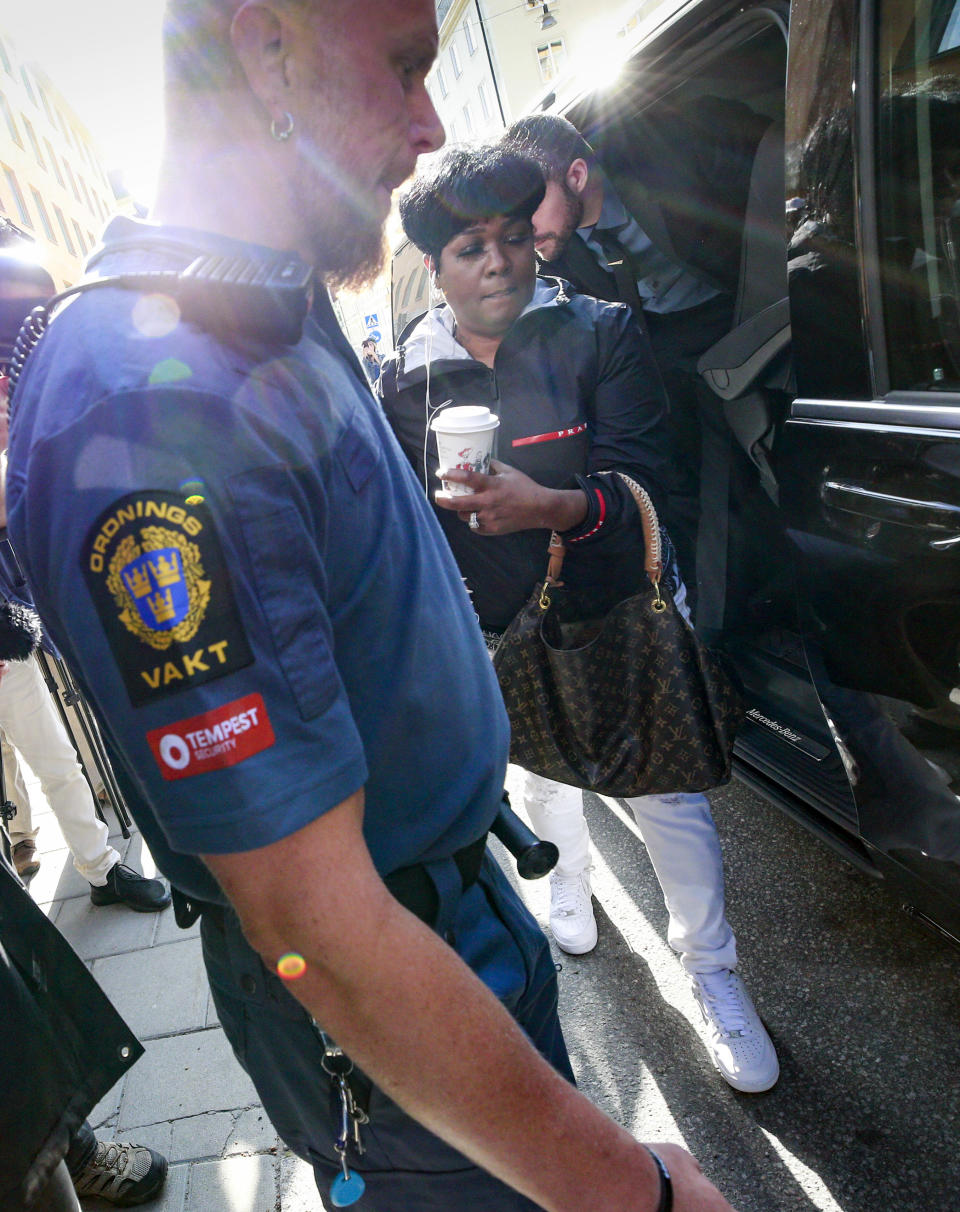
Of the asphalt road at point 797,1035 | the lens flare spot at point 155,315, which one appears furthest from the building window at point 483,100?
the lens flare spot at point 155,315

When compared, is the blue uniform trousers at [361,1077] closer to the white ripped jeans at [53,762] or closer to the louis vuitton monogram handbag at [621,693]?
the louis vuitton monogram handbag at [621,693]

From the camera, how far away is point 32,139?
28.7 meters

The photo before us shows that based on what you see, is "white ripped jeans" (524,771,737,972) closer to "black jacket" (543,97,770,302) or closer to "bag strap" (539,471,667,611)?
"bag strap" (539,471,667,611)

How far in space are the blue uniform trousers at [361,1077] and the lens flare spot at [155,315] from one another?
63cm

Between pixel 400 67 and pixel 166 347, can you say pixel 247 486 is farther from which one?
pixel 400 67

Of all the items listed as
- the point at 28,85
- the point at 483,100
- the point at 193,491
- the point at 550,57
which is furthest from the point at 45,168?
the point at 193,491

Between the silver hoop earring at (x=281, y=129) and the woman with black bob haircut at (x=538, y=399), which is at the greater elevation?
the silver hoop earring at (x=281, y=129)

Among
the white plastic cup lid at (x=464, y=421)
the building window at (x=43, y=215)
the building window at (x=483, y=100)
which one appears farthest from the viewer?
the building window at (x=483, y=100)

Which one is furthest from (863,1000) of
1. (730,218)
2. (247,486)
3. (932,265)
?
(730,218)

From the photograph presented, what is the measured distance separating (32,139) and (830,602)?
114 feet

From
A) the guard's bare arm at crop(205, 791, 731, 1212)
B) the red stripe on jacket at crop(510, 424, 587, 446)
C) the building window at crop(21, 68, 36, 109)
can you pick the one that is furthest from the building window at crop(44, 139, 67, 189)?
the guard's bare arm at crop(205, 791, 731, 1212)

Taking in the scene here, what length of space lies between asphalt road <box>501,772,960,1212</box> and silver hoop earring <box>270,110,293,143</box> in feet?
6.42

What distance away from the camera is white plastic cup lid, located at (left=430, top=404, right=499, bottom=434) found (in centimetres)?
170

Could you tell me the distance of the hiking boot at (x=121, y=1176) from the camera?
1986 millimetres
